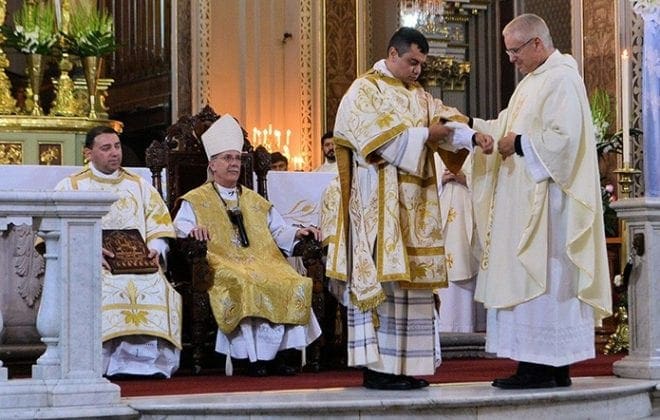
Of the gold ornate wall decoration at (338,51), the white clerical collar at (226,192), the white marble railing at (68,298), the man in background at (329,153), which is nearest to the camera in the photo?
the white marble railing at (68,298)

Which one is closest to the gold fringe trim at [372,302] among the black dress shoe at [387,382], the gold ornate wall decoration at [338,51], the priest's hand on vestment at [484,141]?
the black dress shoe at [387,382]

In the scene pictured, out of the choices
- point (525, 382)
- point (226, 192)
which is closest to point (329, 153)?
point (226, 192)

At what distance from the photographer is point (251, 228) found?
305 inches

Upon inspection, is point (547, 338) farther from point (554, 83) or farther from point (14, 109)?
point (14, 109)

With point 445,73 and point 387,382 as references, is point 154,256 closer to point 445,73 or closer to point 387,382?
point 387,382

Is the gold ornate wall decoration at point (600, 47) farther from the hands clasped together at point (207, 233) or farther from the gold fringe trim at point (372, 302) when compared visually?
the gold fringe trim at point (372, 302)

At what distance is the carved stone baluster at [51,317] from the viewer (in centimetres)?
555

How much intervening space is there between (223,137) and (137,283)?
0.92m

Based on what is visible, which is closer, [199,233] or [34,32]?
[199,233]

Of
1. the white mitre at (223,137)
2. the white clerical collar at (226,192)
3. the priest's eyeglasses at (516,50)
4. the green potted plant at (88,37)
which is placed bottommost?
the white clerical collar at (226,192)

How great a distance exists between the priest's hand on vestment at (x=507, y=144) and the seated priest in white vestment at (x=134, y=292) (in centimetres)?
184

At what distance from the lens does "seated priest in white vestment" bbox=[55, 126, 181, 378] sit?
23.3ft

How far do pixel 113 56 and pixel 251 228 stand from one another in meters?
6.27

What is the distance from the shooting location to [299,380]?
699 cm
